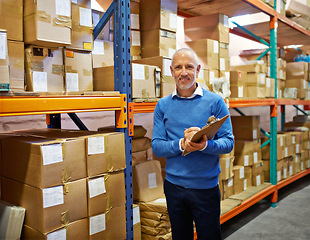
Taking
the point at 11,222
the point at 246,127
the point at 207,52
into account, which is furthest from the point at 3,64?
the point at 246,127

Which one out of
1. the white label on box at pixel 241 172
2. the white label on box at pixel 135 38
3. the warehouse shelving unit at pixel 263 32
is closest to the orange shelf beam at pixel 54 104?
the white label on box at pixel 135 38

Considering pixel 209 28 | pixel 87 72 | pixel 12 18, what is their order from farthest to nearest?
pixel 209 28, pixel 87 72, pixel 12 18

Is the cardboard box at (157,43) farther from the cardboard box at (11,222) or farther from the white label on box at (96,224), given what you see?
the cardboard box at (11,222)

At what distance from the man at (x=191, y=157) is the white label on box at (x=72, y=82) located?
0.63 m

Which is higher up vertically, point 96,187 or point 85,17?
point 85,17

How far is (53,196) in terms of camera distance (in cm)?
164

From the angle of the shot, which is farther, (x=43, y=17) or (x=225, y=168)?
(x=225, y=168)

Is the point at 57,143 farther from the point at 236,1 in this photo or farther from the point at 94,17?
the point at 236,1

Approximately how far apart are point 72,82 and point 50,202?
787 millimetres

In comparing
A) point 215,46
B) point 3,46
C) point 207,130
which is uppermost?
point 215,46

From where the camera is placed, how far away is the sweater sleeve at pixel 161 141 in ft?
6.16

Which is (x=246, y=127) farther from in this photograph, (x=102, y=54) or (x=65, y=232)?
(x=65, y=232)

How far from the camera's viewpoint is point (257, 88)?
3.98 metres

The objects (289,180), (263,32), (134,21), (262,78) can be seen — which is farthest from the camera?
(263,32)
